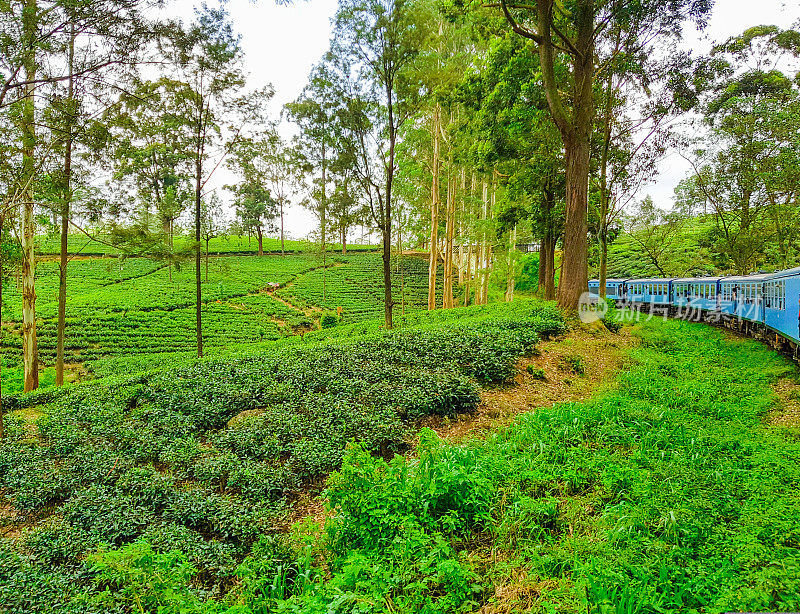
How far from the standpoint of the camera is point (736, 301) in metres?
14.0

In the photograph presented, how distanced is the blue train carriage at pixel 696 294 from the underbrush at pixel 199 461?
11548mm

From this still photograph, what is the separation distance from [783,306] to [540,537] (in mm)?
10377

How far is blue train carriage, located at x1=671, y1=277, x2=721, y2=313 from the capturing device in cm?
1581

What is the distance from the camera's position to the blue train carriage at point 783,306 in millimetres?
8672

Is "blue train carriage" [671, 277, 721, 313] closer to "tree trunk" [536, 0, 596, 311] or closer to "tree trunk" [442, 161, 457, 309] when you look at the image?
"tree trunk" [536, 0, 596, 311]

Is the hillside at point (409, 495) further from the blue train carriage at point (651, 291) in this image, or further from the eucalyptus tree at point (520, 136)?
the blue train carriage at point (651, 291)

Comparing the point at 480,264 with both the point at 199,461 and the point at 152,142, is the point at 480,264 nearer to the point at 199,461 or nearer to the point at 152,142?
the point at 152,142

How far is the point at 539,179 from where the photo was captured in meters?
14.5

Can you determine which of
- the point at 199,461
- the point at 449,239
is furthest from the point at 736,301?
the point at 199,461

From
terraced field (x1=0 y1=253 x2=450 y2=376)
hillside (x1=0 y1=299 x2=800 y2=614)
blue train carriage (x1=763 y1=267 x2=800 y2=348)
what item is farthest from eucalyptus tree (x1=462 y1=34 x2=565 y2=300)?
terraced field (x1=0 y1=253 x2=450 y2=376)

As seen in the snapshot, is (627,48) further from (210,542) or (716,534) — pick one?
(210,542)

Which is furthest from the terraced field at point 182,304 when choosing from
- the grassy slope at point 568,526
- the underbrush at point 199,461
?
the grassy slope at point 568,526

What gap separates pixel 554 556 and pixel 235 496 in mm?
3160

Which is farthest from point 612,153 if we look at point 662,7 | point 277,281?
point 277,281
